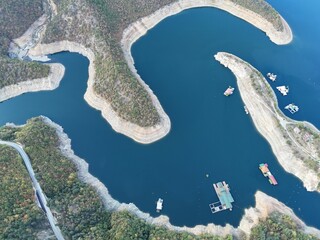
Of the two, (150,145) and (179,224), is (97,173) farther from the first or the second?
(179,224)

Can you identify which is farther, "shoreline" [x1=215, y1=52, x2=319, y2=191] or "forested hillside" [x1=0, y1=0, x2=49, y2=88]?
"forested hillside" [x1=0, y1=0, x2=49, y2=88]

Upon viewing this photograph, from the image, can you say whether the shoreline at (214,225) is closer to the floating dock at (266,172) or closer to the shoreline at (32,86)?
the floating dock at (266,172)

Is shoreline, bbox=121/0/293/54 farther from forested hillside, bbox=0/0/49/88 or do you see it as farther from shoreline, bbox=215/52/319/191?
forested hillside, bbox=0/0/49/88

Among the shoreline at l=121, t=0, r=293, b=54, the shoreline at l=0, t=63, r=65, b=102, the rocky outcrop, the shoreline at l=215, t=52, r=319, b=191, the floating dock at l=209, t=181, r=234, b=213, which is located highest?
the shoreline at l=121, t=0, r=293, b=54

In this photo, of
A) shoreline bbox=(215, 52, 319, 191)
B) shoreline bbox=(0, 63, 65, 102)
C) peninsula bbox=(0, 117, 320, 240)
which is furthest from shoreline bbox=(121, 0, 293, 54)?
peninsula bbox=(0, 117, 320, 240)

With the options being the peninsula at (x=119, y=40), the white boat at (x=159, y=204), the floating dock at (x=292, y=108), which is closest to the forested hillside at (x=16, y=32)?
the peninsula at (x=119, y=40)

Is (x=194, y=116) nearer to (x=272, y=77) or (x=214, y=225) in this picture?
(x=272, y=77)
